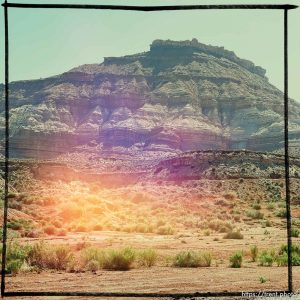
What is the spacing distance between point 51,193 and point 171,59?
4945 inches

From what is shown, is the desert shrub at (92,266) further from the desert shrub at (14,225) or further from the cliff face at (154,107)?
the cliff face at (154,107)

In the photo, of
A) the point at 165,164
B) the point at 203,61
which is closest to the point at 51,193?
the point at 165,164

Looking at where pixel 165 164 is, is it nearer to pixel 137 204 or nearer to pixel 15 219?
pixel 137 204

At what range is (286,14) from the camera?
24.1 feet

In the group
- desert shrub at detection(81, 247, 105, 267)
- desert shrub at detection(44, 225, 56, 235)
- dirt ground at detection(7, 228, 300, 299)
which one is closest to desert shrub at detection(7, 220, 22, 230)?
desert shrub at detection(44, 225, 56, 235)

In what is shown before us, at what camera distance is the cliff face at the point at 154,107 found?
136250mm

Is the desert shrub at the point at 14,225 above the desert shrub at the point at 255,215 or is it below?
above

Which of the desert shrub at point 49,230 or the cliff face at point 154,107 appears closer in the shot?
the desert shrub at point 49,230

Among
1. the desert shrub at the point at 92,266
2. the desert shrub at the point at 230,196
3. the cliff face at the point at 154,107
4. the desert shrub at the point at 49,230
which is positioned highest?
the cliff face at the point at 154,107

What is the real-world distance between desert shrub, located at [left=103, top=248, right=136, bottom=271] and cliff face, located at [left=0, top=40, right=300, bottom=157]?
105 meters

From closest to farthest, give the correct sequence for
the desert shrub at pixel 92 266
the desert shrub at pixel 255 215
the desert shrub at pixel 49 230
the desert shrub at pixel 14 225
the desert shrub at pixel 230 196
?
the desert shrub at pixel 92 266
the desert shrub at pixel 49 230
the desert shrub at pixel 14 225
the desert shrub at pixel 255 215
the desert shrub at pixel 230 196

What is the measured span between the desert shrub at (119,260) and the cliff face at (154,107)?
104904 mm

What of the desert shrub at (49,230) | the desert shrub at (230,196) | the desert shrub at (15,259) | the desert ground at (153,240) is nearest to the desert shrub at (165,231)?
the desert ground at (153,240)

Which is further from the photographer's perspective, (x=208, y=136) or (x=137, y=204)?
(x=208, y=136)
